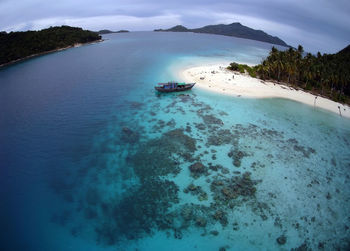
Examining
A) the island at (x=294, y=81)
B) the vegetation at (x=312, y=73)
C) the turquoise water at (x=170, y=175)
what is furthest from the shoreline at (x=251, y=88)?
the turquoise water at (x=170, y=175)

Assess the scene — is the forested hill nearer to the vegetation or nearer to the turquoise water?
the turquoise water

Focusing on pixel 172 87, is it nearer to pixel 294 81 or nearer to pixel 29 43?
pixel 294 81

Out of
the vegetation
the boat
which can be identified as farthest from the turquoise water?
the vegetation

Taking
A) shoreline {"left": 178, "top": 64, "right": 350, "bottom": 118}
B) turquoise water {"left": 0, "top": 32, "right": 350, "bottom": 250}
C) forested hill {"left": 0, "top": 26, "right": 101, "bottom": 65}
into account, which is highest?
forested hill {"left": 0, "top": 26, "right": 101, "bottom": 65}

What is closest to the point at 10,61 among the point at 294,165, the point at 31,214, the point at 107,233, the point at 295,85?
the point at 31,214

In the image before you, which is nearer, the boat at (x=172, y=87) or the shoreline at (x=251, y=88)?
the shoreline at (x=251, y=88)

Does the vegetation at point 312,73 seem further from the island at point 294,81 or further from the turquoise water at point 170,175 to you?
the turquoise water at point 170,175
